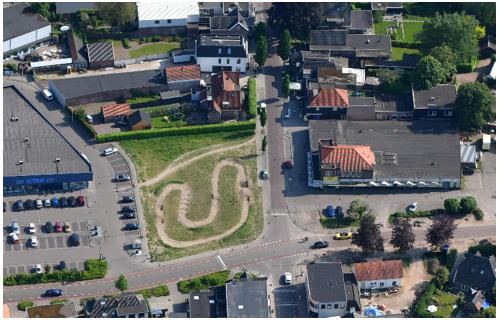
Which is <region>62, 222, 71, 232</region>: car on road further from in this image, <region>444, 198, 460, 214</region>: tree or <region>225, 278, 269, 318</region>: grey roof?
<region>444, 198, 460, 214</region>: tree

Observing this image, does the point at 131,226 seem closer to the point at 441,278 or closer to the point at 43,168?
the point at 43,168

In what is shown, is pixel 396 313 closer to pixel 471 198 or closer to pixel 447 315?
pixel 447 315

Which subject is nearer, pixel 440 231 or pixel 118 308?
pixel 118 308

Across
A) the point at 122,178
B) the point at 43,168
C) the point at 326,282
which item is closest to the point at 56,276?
the point at 43,168

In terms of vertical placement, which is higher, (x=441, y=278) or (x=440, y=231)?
(x=440, y=231)

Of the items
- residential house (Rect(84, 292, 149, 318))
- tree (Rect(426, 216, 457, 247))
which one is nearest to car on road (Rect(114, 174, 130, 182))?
residential house (Rect(84, 292, 149, 318))

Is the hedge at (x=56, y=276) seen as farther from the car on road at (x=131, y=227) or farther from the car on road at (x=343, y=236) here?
the car on road at (x=343, y=236)

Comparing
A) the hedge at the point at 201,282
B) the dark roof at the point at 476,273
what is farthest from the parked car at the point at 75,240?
the dark roof at the point at 476,273

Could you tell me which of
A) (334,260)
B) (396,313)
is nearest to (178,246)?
(334,260)
